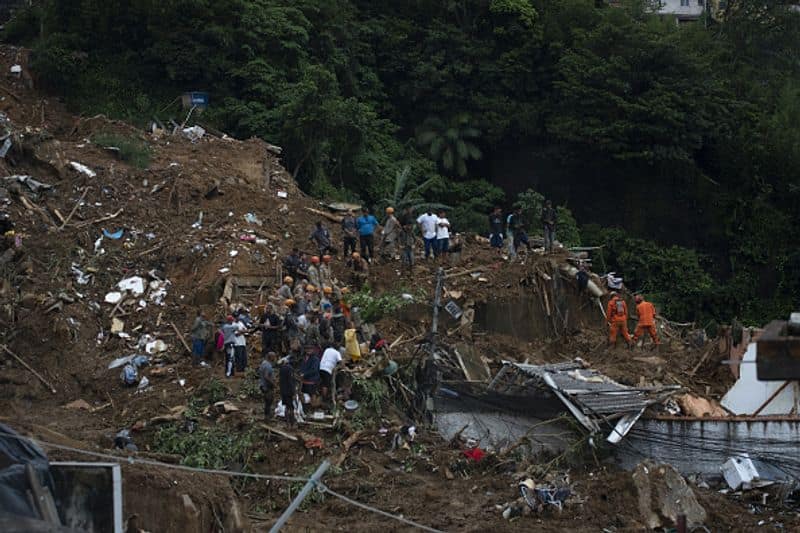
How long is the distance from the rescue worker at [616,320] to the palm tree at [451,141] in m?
14.7

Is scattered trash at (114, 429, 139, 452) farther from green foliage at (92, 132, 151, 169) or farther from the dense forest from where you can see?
the dense forest

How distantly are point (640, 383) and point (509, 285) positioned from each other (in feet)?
13.2

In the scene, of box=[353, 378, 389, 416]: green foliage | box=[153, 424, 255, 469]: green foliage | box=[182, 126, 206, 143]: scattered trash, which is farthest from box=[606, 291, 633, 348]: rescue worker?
box=[182, 126, 206, 143]: scattered trash

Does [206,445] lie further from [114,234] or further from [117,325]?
[114,234]

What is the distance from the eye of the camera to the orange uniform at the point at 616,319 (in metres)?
23.1

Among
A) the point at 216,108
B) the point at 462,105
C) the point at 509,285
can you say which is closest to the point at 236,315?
the point at 509,285

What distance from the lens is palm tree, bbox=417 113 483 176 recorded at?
37.7 m

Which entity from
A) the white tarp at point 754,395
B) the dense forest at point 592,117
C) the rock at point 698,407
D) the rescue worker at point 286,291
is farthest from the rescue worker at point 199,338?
the dense forest at point 592,117

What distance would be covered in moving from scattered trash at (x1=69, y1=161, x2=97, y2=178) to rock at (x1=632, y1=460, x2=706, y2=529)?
40.5 feet

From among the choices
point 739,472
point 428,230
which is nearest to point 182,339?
point 428,230

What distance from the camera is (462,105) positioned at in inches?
1519

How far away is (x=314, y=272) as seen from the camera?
2239 cm

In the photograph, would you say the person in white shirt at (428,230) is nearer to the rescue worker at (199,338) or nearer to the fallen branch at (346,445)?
the rescue worker at (199,338)

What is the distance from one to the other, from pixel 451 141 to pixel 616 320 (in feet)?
51.7
